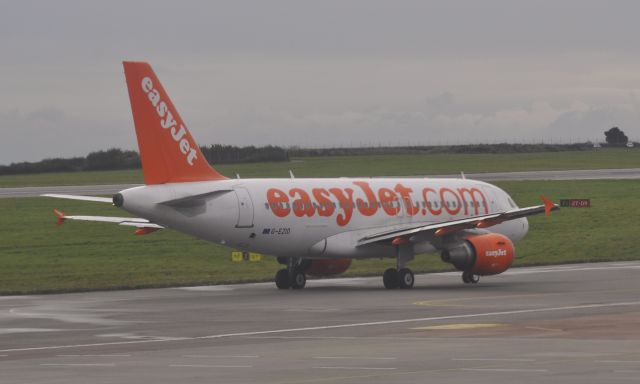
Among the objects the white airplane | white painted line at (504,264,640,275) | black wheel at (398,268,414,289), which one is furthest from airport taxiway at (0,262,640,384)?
white painted line at (504,264,640,275)

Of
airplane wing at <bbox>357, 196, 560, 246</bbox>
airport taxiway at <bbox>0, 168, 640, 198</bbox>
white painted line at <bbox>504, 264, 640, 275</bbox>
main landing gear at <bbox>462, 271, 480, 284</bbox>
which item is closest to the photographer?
airplane wing at <bbox>357, 196, 560, 246</bbox>

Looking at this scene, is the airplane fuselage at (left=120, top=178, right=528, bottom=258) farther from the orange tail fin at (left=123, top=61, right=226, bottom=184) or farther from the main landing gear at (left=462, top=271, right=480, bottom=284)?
the main landing gear at (left=462, top=271, right=480, bottom=284)

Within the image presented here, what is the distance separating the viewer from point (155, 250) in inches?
2518

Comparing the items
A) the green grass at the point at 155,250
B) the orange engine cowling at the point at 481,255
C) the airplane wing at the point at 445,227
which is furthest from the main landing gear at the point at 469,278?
the green grass at the point at 155,250

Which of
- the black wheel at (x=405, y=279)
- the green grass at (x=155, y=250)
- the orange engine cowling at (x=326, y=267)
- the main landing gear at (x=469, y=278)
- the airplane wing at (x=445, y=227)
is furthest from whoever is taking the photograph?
the green grass at (x=155, y=250)

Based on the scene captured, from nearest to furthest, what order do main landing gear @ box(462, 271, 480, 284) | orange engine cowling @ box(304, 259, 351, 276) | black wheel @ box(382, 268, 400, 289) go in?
black wheel @ box(382, 268, 400, 289) → main landing gear @ box(462, 271, 480, 284) → orange engine cowling @ box(304, 259, 351, 276)

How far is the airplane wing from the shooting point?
150 ft

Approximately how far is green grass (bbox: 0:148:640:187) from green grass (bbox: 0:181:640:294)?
34.0 meters

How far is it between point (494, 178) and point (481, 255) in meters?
63.8

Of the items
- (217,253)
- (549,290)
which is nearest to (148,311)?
(549,290)

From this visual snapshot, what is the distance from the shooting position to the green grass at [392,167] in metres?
122

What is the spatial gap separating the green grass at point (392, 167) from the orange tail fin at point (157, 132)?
7093 centimetres

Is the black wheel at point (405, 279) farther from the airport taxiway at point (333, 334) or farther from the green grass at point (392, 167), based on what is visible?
the green grass at point (392, 167)

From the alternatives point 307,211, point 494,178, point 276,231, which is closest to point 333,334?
point 276,231
